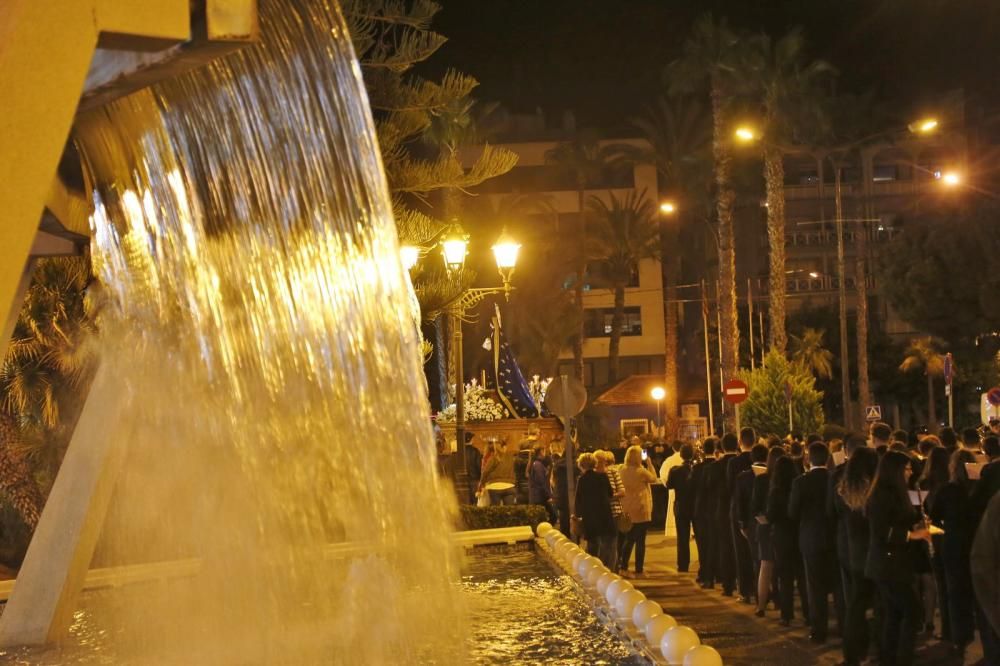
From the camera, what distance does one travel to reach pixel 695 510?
16.6 m

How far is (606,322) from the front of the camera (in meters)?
72.5

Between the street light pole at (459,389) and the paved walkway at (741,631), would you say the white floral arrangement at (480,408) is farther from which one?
the paved walkway at (741,631)

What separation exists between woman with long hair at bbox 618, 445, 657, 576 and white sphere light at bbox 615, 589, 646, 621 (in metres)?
8.65

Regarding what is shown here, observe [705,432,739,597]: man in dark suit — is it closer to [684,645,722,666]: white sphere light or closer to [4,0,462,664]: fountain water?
[4,0,462,664]: fountain water

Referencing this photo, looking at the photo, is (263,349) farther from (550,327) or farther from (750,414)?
(550,327)

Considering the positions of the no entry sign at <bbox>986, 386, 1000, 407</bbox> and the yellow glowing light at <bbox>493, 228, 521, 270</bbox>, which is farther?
the no entry sign at <bbox>986, 386, 1000, 407</bbox>

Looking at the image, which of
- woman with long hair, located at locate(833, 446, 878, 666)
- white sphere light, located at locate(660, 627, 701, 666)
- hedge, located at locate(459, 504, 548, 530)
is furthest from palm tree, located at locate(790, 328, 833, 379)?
white sphere light, located at locate(660, 627, 701, 666)

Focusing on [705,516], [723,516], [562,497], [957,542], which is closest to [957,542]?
[957,542]

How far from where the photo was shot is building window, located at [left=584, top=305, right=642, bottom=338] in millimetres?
71438

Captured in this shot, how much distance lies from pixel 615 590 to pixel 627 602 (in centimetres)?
42

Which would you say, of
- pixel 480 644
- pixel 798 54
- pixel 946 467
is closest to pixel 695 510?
pixel 946 467

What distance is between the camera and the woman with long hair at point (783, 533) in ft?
41.3

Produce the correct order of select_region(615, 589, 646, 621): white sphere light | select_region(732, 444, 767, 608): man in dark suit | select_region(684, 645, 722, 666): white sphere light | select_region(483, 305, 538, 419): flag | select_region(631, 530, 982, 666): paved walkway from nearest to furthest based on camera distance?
select_region(684, 645, 722, 666): white sphere light, select_region(615, 589, 646, 621): white sphere light, select_region(631, 530, 982, 666): paved walkway, select_region(732, 444, 767, 608): man in dark suit, select_region(483, 305, 538, 419): flag

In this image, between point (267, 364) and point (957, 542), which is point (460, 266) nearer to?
point (267, 364)
